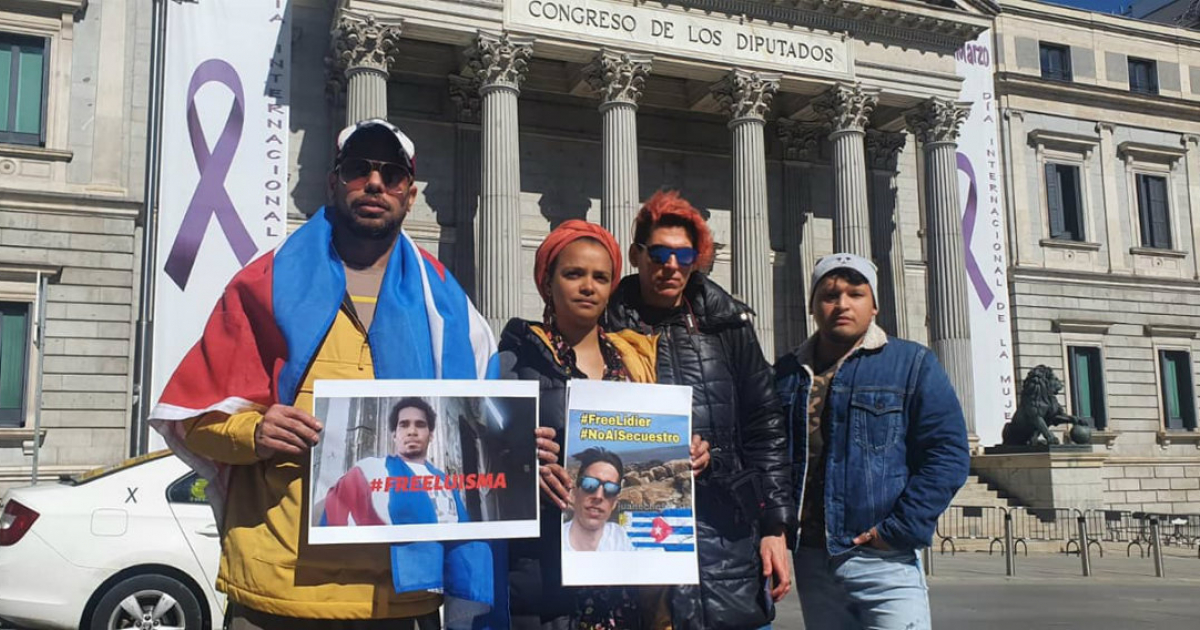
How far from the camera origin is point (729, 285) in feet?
98.6

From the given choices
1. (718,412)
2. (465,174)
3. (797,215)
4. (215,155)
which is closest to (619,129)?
(465,174)

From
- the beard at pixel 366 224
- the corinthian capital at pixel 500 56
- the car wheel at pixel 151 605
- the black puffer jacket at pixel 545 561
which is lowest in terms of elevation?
the car wheel at pixel 151 605

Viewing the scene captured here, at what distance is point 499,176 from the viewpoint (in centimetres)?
2298

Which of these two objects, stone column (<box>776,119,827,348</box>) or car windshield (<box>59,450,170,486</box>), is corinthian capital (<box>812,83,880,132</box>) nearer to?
stone column (<box>776,119,827,348</box>)

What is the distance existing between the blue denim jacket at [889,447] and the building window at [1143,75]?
37.2 m

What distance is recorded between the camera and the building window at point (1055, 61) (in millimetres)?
34688

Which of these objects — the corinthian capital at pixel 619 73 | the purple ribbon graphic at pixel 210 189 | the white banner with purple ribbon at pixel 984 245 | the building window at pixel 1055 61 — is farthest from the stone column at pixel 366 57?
the building window at pixel 1055 61

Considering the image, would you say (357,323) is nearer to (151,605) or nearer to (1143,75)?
(151,605)

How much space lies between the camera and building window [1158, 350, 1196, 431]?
3491cm

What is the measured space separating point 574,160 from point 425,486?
2607 centimetres

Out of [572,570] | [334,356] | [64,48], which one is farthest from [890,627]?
[64,48]

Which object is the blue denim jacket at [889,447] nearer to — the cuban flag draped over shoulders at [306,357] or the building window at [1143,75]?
the cuban flag draped over shoulders at [306,357]

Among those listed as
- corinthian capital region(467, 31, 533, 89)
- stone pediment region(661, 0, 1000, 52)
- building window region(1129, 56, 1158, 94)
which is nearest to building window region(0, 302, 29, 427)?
corinthian capital region(467, 31, 533, 89)

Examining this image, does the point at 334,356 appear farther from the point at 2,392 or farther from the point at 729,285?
the point at 729,285
